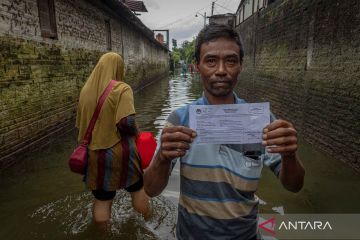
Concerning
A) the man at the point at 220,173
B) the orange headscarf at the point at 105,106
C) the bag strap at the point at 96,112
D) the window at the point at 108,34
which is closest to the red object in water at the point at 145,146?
the orange headscarf at the point at 105,106

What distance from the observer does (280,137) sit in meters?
1.31

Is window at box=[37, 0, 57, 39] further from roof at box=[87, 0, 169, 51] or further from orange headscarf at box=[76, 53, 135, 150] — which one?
orange headscarf at box=[76, 53, 135, 150]

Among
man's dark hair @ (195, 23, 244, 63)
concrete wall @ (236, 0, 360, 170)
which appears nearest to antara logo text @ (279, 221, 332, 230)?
concrete wall @ (236, 0, 360, 170)

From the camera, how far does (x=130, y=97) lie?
2887 millimetres

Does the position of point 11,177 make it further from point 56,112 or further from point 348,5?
point 348,5

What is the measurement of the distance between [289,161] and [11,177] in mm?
4562

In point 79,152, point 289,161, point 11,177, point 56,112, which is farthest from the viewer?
point 56,112

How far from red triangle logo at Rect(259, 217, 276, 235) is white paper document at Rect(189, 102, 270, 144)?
2312mm

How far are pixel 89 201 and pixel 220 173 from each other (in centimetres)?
312

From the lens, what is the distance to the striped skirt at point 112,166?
2.93 meters

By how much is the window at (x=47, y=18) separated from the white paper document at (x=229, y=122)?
20.4 feet

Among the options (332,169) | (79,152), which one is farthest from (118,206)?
(332,169)

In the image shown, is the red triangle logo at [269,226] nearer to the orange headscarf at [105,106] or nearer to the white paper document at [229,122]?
the orange headscarf at [105,106]

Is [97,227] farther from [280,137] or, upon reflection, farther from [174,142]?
[280,137]
